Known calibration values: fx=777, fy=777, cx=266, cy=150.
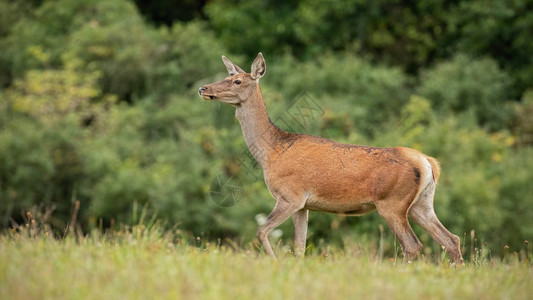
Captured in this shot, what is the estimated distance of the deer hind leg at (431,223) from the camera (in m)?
9.18

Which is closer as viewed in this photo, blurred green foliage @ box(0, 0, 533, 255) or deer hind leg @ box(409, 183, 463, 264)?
deer hind leg @ box(409, 183, 463, 264)

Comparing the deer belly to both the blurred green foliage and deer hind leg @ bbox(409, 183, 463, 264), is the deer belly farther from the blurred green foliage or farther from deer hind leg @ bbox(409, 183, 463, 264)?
the blurred green foliage

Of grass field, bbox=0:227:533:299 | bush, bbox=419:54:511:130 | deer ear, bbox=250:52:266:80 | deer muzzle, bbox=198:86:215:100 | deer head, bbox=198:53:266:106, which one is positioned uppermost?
bush, bbox=419:54:511:130

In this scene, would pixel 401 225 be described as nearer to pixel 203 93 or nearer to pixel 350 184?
pixel 350 184

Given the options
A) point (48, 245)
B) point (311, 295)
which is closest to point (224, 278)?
point (311, 295)

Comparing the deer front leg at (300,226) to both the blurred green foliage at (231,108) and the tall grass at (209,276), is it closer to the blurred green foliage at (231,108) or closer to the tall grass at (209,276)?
the tall grass at (209,276)

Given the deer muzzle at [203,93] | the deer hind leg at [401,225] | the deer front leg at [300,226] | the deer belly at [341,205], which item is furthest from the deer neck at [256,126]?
the deer hind leg at [401,225]

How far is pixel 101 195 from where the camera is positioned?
2375 centimetres

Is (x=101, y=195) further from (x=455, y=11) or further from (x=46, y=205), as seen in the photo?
(x=455, y=11)

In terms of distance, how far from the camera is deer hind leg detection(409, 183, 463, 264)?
9180mm

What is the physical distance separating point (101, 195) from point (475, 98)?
562 inches

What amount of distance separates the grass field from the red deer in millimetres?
1267

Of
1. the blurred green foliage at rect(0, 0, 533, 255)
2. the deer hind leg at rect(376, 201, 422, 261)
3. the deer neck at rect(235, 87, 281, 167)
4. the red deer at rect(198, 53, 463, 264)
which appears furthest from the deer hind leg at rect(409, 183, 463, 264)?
the blurred green foliage at rect(0, 0, 533, 255)

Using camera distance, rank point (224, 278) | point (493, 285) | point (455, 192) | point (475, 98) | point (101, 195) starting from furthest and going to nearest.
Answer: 1. point (475, 98)
2. point (101, 195)
3. point (455, 192)
4. point (493, 285)
5. point (224, 278)
